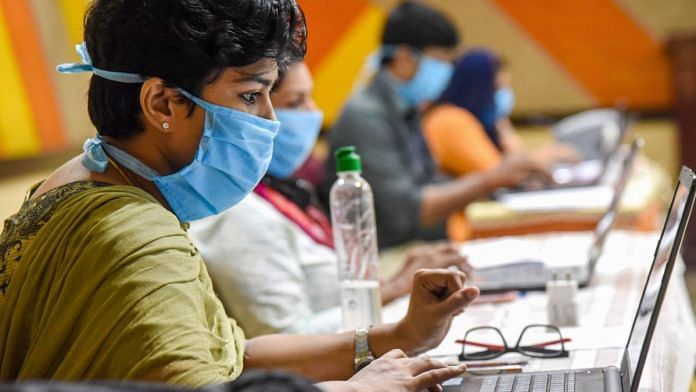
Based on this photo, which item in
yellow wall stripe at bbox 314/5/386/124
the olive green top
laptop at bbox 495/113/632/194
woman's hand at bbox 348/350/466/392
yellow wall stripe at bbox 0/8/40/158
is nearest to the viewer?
the olive green top

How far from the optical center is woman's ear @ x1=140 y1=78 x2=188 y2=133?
4.41 feet

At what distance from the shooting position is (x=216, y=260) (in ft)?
6.28

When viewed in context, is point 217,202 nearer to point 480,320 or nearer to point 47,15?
point 480,320

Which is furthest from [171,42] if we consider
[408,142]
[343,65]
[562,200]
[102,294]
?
[343,65]

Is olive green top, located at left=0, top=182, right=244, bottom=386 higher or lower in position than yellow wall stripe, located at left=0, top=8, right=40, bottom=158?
higher

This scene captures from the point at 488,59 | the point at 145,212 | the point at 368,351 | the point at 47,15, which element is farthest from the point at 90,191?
the point at 488,59

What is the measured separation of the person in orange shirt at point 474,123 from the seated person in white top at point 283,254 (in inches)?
62.6

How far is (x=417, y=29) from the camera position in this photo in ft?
13.2

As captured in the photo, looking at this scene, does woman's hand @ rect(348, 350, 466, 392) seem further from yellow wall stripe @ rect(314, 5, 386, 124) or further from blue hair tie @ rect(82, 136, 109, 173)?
yellow wall stripe @ rect(314, 5, 386, 124)

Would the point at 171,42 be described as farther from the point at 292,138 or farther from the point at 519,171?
the point at 519,171

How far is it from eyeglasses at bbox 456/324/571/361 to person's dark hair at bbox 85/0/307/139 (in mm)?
609

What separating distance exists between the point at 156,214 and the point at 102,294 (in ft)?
0.47

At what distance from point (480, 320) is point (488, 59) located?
10.3 feet

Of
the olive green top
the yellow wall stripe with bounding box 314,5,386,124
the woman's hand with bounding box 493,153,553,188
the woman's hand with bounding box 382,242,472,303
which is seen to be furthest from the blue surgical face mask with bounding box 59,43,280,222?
the yellow wall stripe with bounding box 314,5,386,124
